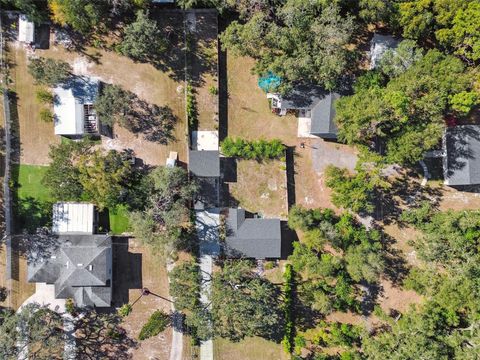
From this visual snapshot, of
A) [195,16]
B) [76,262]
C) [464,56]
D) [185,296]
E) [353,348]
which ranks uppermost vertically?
[195,16]

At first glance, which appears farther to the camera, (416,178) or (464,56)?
(416,178)

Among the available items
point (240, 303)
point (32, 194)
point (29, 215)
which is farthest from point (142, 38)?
point (240, 303)

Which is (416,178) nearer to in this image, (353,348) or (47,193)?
(353,348)

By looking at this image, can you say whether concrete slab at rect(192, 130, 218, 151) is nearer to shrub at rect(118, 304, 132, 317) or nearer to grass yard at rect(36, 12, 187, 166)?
grass yard at rect(36, 12, 187, 166)

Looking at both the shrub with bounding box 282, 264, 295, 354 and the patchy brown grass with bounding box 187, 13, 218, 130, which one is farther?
the patchy brown grass with bounding box 187, 13, 218, 130

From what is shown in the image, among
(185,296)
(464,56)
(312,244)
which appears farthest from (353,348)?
(464,56)

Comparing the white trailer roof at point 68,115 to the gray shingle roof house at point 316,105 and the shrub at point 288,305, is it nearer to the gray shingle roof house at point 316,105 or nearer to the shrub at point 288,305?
the gray shingle roof house at point 316,105

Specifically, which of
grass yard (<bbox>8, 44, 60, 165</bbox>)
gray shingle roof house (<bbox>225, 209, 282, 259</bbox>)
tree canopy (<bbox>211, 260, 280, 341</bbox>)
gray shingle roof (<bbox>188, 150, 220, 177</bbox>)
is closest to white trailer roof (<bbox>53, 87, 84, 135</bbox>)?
grass yard (<bbox>8, 44, 60, 165</bbox>)
